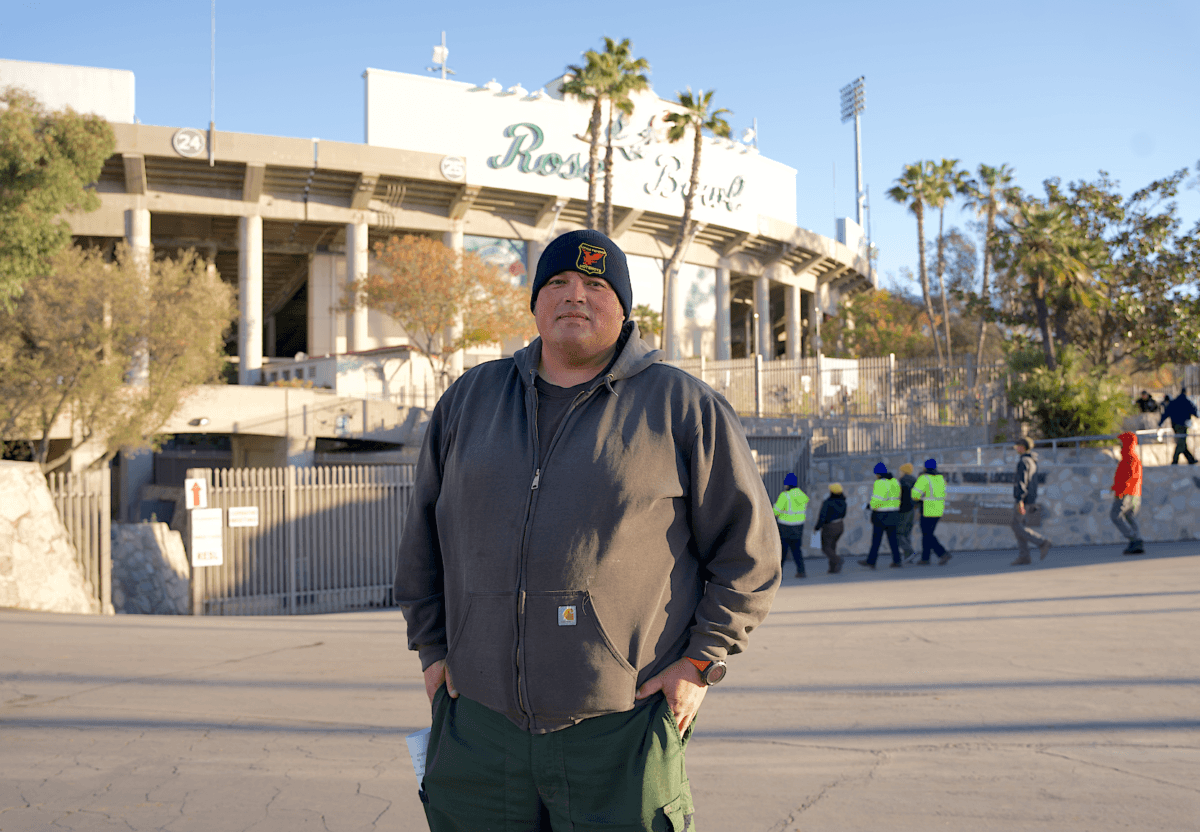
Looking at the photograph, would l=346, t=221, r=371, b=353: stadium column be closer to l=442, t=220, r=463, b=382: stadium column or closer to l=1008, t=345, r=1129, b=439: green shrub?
l=442, t=220, r=463, b=382: stadium column

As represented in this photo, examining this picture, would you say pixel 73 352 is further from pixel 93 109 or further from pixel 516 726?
pixel 93 109

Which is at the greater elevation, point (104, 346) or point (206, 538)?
point (104, 346)

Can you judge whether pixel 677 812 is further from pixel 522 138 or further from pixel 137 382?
pixel 522 138

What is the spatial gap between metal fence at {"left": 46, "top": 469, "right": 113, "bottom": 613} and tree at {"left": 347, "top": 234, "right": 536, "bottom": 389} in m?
19.5

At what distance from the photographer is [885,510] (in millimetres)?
14766

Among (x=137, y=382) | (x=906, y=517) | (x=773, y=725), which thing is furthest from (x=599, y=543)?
(x=137, y=382)

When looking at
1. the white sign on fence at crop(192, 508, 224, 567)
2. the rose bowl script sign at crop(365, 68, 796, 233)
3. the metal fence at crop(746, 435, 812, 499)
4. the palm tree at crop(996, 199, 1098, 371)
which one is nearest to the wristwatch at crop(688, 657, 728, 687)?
the white sign on fence at crop(192, 508, 224, 567)

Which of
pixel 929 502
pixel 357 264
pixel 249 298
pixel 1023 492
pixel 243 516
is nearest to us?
pixel 1023 492

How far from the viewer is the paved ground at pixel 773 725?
4.09 metres

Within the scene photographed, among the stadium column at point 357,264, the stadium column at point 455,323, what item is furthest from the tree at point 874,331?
the stadium column at point 357,264

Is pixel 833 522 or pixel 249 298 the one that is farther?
pixel 249 298

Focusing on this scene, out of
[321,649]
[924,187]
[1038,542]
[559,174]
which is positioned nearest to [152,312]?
[321,649]

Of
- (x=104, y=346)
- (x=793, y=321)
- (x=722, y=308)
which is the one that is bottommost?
(x=104, y=346)

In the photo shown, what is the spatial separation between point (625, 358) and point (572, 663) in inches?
Result: 30.7
